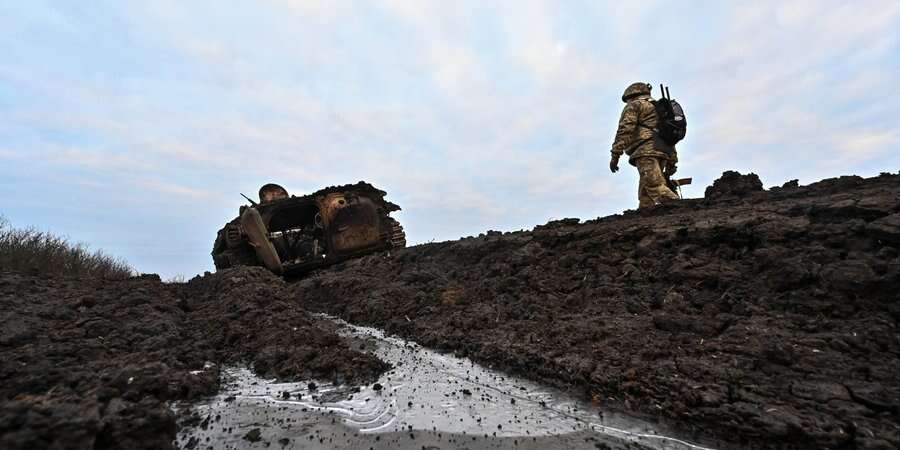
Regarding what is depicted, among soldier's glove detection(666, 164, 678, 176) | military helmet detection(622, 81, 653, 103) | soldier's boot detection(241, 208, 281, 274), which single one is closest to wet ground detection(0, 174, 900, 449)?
soldier's glove detection(666, 164, 678, 176)

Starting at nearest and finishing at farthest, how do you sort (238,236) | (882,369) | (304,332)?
(882,369) < (304,332) < (238,236)

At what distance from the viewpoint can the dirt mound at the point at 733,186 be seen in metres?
5.63

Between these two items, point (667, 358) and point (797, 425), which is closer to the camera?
point (797, 425)

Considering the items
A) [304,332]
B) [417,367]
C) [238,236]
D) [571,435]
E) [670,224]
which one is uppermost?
[238,236]

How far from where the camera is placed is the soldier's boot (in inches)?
405

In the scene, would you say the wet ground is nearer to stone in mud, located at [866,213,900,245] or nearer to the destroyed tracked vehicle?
stone in mud, located at [866,213,900,245]

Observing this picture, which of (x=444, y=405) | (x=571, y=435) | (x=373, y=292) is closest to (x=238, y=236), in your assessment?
(x=373, y=292)

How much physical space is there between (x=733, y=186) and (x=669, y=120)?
6.49ft

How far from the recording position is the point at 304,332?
13.4 ft

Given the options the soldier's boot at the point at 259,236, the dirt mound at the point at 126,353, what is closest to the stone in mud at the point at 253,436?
the dirt mound at the point at 126,353

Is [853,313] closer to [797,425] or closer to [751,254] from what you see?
[751,254]

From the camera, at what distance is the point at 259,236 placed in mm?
10320

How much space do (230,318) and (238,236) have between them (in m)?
6.87

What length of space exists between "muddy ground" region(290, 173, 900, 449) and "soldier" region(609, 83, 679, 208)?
150cm
